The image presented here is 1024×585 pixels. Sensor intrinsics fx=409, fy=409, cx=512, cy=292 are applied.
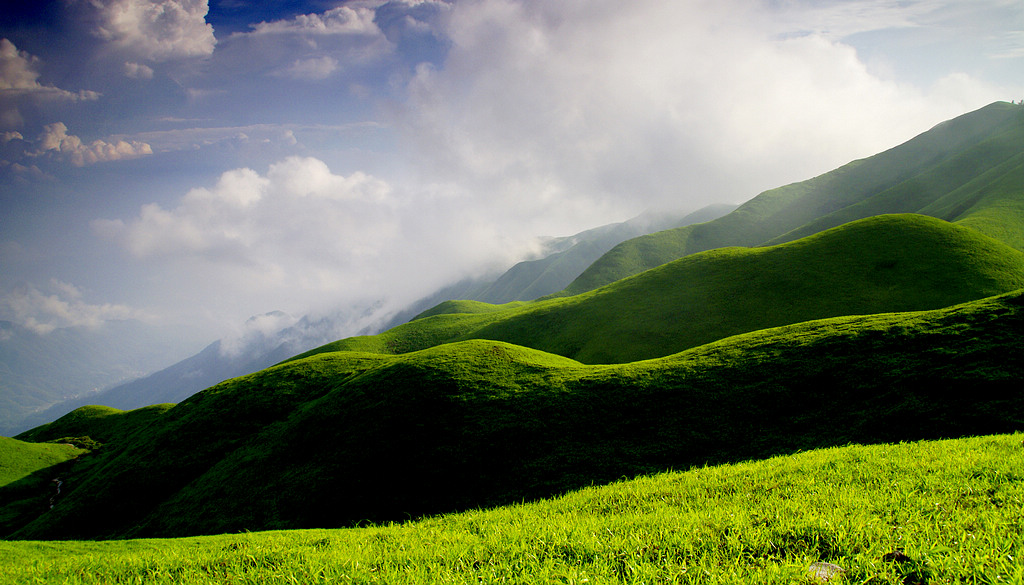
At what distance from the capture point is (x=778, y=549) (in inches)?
240

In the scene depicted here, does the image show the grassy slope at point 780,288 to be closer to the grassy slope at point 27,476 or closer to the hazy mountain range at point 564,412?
the hazy mountain range at point 564,412

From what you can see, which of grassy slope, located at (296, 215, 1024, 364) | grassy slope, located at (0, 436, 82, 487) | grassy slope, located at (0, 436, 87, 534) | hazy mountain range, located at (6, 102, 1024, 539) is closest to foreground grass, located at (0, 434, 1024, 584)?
hazy mountain range, located at (6, 102, 1024, 539)

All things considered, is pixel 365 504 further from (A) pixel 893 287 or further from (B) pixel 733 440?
(A) pixel 893 287

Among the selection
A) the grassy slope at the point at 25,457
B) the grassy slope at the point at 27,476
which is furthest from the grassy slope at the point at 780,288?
the grassy slope at the point at 25,457

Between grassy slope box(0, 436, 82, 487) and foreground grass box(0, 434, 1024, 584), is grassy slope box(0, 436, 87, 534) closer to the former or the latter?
grassy slope box(0, 436, 82, 487)

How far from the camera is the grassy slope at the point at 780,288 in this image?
194 feet

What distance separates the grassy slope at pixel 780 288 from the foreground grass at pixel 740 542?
51738 millimetres

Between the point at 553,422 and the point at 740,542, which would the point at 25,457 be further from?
the point at 740,542

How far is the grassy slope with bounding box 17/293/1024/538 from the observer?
78.4ft

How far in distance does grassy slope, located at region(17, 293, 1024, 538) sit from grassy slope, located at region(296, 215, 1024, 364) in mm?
26549

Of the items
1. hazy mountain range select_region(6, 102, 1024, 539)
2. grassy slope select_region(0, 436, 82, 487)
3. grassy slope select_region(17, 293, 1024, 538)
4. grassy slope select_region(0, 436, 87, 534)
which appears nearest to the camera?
grassy slope select_region(17, 293, 1024, 538)

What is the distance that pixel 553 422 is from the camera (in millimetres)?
30453

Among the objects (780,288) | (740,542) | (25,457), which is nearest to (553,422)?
(740,542)

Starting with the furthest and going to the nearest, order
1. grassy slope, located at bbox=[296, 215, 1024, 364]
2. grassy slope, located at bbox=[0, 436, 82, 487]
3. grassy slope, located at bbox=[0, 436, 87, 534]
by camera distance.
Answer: grassy slope, located at bbox=[0, 436, 82, 487], grassy slope, located at bbox=[296, 215, 1024, 364], grassy slope, located at bbox=[0, 436, 87, 534]
